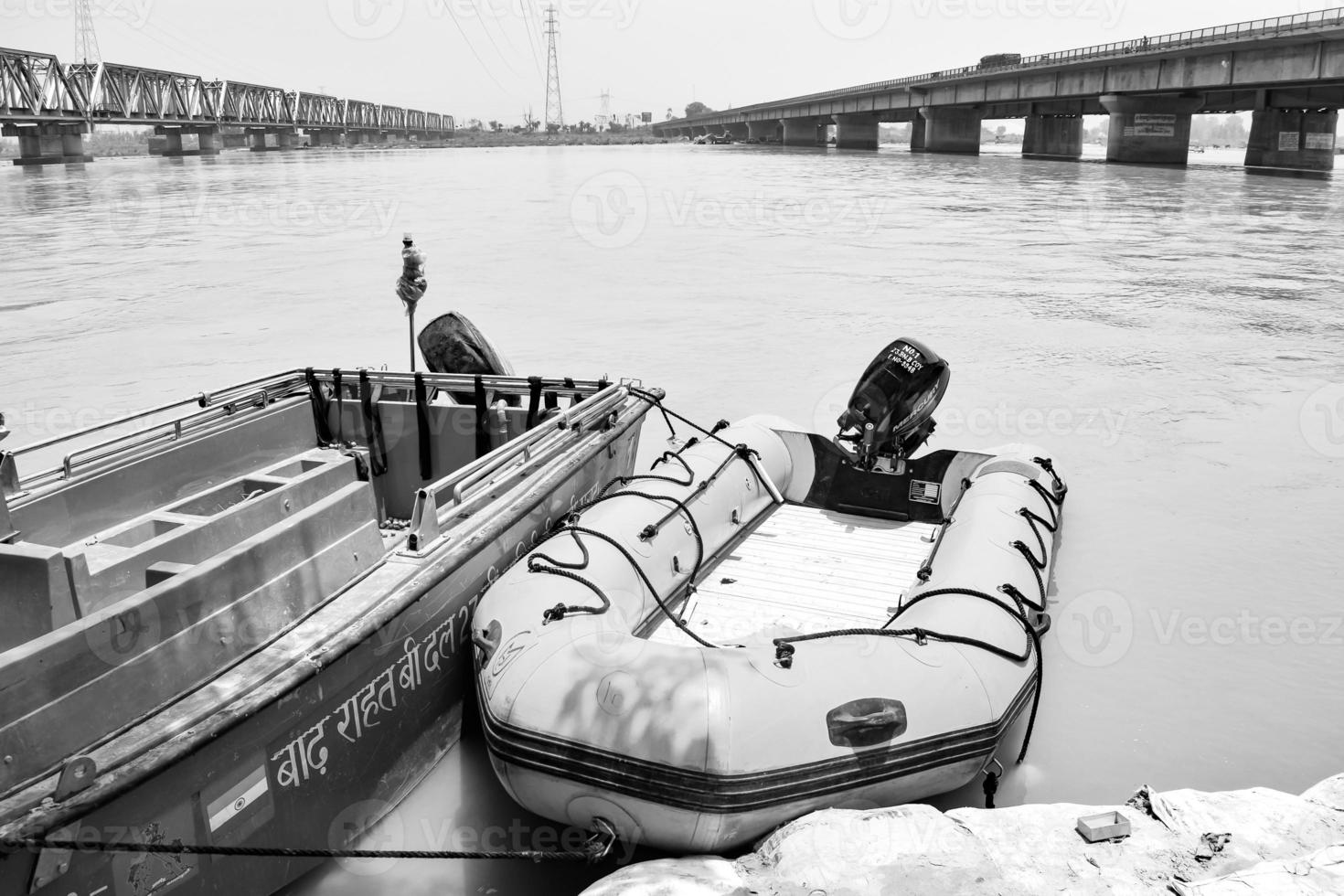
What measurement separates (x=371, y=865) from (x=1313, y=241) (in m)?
21.7

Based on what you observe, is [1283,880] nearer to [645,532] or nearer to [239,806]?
[645,532]

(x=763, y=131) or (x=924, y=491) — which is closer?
(x=924, y=491)

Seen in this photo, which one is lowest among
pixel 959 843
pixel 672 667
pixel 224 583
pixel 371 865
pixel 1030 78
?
pixel 371 865

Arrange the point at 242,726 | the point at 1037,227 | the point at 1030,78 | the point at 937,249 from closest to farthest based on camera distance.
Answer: the point at 242,726
the point at 937,249
the point at 1037,227
the point at 1030,78

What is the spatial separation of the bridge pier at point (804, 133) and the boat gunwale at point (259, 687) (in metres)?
89.5

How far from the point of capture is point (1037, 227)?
2242cm

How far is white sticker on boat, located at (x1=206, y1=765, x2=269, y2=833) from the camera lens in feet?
9.41

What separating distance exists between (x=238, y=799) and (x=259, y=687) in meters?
0.33

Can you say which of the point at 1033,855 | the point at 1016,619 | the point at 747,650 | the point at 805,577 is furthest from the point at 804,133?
the point at 1033,855

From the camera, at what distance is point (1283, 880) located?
2.73 meters

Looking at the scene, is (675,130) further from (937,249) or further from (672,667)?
(672,667)

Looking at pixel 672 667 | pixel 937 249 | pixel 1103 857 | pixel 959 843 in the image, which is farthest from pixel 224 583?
pixel 937 249

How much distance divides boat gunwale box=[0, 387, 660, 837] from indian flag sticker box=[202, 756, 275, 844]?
22 centimetres

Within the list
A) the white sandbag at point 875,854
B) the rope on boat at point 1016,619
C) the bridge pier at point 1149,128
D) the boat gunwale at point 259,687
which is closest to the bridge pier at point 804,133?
the bridge pier at point 1149,128
